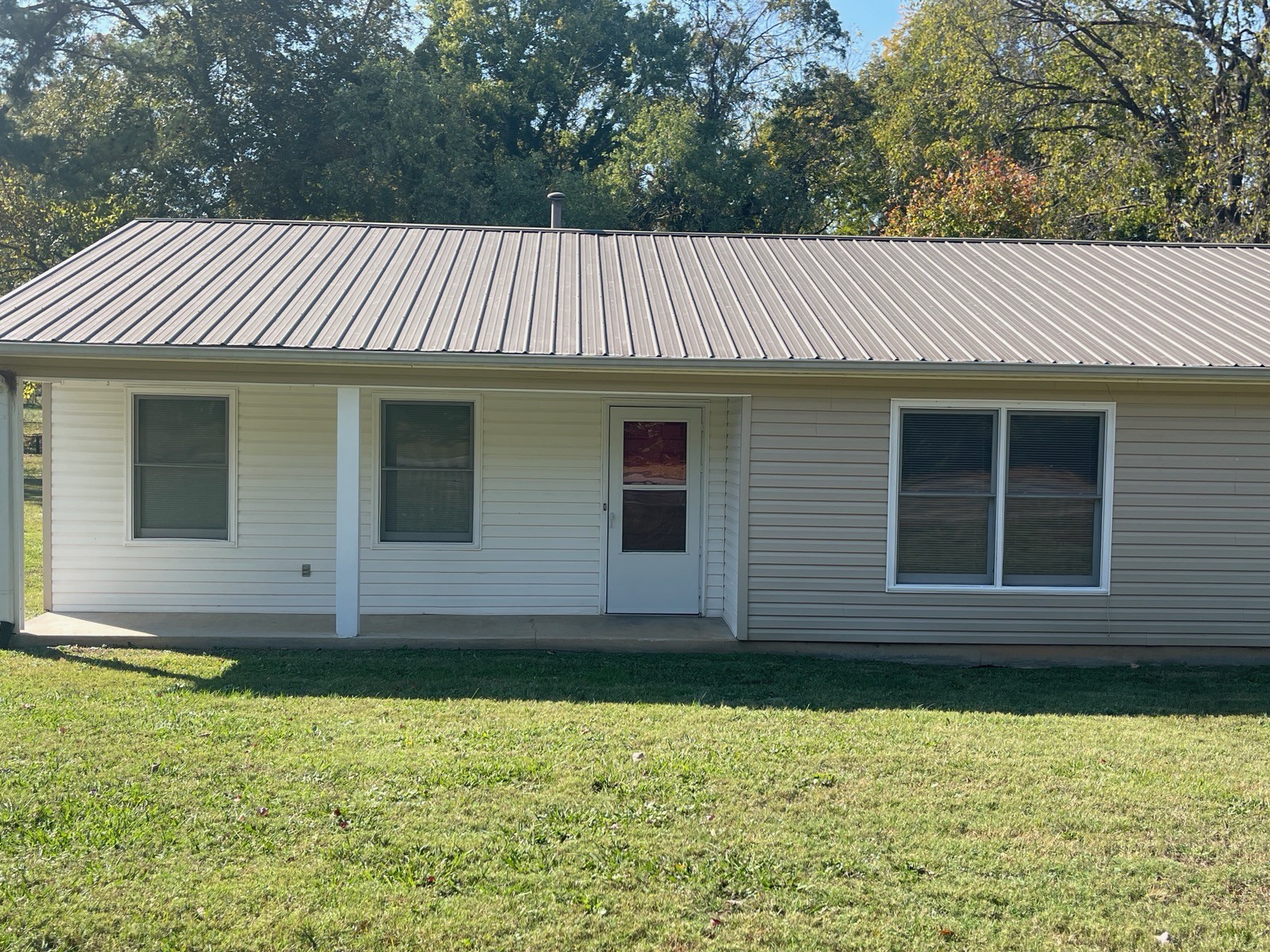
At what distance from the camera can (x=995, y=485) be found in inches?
344

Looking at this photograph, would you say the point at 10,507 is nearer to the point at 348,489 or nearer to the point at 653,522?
the point at 348,489

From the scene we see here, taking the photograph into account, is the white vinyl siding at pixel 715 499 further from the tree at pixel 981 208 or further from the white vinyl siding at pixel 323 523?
the tree at pixel 981 208

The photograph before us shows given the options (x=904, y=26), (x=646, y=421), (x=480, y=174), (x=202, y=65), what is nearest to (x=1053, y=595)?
(x=646, y=421)

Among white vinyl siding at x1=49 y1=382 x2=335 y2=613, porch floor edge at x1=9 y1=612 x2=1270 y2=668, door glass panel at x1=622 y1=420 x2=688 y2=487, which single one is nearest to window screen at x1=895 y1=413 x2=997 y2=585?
porch floor edge at x1=9 y1=612 x2=1270 y2=668

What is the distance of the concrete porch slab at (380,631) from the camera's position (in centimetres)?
857

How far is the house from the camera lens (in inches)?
328

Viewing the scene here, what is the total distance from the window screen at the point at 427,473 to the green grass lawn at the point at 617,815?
2319mm

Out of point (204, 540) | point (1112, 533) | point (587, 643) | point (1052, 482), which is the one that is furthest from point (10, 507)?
point (1112, 533)

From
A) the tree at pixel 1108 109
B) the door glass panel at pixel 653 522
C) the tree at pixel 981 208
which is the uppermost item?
the tree at pixel 1108 109

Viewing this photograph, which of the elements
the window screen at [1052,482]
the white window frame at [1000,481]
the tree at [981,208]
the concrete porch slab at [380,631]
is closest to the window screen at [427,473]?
the concrete porch slab at [380,631]

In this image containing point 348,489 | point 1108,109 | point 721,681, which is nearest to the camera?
point 721,681

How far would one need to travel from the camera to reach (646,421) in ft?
32.4

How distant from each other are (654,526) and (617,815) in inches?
202

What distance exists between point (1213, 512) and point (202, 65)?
76.1ft
